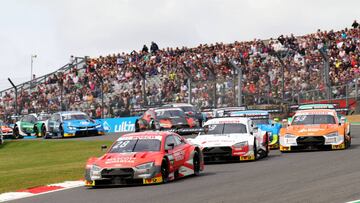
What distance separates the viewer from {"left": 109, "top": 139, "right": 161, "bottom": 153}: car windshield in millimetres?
16594

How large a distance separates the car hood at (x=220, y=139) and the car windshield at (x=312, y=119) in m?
3.45

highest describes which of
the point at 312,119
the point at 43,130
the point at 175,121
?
the point at 312,119

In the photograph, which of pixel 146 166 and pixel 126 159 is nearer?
pixel 146 166

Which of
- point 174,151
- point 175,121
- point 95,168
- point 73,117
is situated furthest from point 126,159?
point 73,117

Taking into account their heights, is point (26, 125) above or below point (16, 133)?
above

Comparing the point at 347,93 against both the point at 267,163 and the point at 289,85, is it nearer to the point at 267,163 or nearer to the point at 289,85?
the point at 289,85

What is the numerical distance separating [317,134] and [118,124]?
2387 centimetres

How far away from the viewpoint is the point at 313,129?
23500mm

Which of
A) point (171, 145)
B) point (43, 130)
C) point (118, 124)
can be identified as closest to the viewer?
point (171, 145)

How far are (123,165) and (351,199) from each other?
5404 millimetres

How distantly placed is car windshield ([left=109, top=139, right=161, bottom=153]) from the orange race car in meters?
7.76

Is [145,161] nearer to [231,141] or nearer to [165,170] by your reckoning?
[165,170]

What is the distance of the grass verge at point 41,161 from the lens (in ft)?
61.4

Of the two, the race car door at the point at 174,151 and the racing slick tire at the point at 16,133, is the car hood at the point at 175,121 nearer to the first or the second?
the racing slick tire at the point at 16,133
